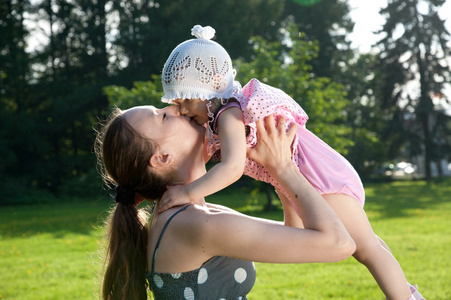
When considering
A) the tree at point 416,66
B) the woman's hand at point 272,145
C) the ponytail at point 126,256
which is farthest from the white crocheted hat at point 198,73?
the tree at point 416,66

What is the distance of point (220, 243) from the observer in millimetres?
1953

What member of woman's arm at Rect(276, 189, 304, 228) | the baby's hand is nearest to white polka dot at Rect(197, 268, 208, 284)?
the baby's hand

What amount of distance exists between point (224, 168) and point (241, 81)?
42.6ft

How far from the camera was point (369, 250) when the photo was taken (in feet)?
8.20

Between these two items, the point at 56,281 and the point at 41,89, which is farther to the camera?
the point at 41,89

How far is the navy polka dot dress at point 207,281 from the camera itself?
2.08 m

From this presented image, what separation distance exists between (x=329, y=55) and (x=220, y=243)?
37094mm

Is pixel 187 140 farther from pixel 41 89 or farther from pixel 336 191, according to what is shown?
pixel 41 89

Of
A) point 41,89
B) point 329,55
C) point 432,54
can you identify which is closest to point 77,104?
point 41,89

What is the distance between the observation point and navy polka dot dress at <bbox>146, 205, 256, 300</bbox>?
6.82 ft

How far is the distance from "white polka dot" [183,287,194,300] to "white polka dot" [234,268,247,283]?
0.65 feet

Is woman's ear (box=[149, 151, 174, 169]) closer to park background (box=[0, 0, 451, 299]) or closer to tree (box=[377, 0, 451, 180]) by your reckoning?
park background (box=[0, 0, 451, 299])

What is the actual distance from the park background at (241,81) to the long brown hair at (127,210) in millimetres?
4346

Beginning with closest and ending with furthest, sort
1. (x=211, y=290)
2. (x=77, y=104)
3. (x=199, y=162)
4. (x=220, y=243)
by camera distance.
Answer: (x=220, y=243)
(x=211, y=290)
(x=199, y=162)
(x=77, y=104)
